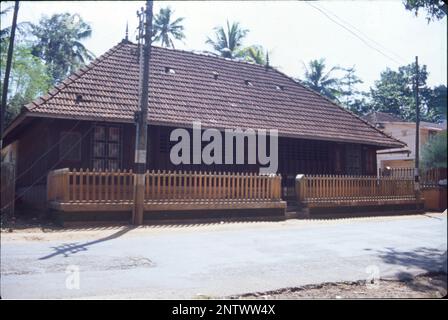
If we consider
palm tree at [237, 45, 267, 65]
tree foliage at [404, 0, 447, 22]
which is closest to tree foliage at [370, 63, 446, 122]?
tree foliage at [404, 0, 447, 22]

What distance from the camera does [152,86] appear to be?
1472 cm

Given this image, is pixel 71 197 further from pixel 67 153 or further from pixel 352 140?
pixel 352 140

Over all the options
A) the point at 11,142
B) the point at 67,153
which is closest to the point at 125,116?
the point at 67,153

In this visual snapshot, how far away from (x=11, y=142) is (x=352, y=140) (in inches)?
550

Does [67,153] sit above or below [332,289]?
above

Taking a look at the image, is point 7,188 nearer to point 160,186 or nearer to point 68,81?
point 160,186

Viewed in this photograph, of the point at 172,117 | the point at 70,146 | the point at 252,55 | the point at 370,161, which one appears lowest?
the point at 370,161

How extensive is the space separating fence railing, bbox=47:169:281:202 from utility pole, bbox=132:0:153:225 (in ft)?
0.96

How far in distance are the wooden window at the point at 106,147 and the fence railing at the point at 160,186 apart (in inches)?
69.1

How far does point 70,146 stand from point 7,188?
2651 mm

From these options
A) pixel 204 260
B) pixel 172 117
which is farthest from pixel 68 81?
pixel 204 260

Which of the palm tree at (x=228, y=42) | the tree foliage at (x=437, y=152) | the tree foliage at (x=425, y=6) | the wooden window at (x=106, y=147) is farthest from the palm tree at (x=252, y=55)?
the tree foliage at (x=437, y=152)

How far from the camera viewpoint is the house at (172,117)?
12672 mm

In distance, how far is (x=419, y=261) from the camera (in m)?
6.59
